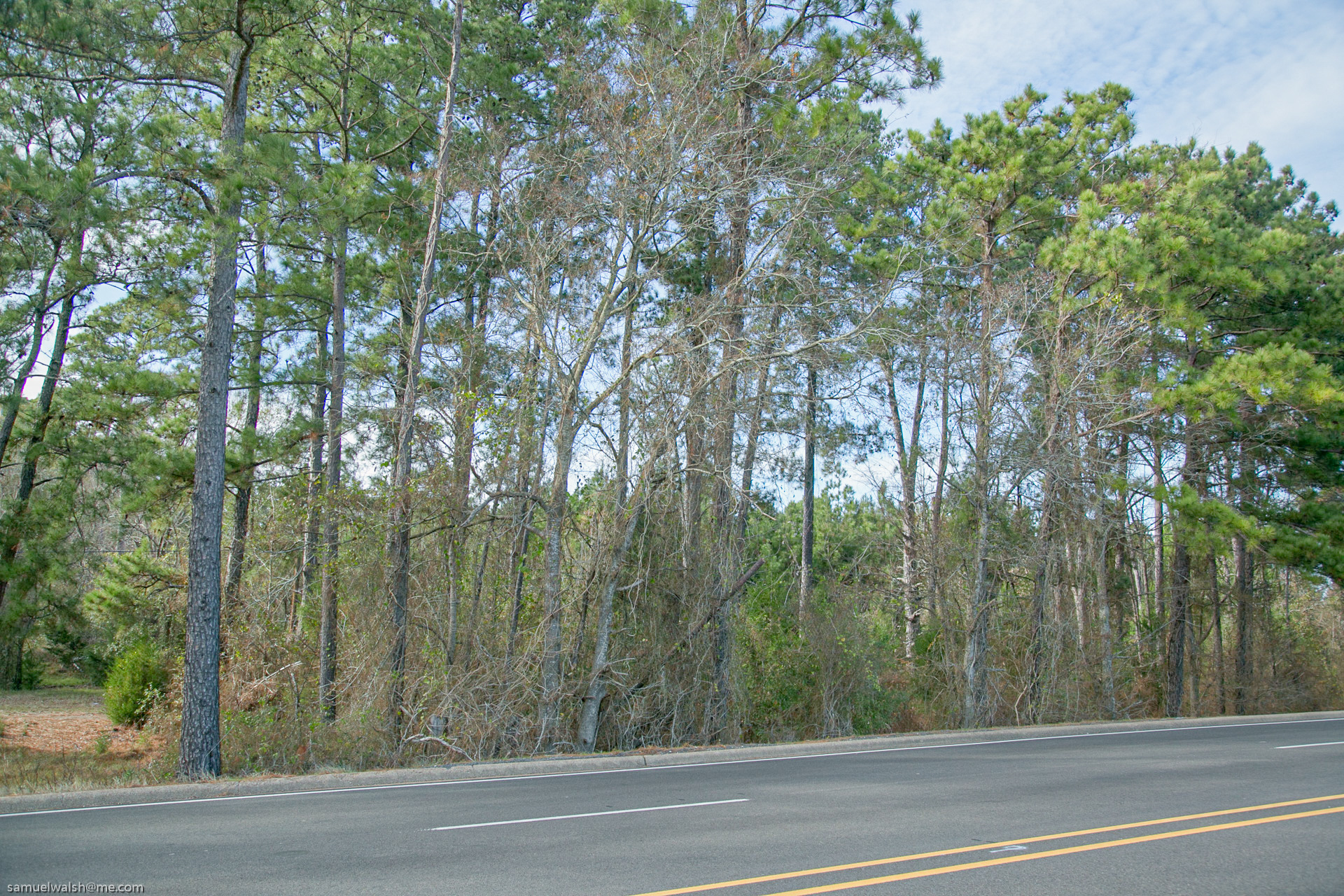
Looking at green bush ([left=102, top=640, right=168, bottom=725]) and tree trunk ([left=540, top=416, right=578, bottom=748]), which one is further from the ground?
tree trunk ([left=540, top=416, right=578, bottom=748])

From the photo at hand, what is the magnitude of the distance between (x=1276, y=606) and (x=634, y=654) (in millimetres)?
39308

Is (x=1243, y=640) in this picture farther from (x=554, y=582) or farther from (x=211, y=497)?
(x=211, y=497)

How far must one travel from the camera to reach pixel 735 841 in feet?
22.8

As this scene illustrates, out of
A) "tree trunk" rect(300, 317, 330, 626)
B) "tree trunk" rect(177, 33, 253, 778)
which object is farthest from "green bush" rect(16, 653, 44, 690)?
"tree trunk" rect(177, 33, 253, 778)

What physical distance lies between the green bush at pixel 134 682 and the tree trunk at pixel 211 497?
7580mm

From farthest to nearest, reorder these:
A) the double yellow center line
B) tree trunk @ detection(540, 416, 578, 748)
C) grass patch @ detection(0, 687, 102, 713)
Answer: grass patch @ detection(0, 687, 102, 713)
tree trunk @ detection(540, 416, 578, 748)
the double yellow center line

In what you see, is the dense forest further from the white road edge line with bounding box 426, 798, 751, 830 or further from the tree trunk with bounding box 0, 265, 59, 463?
the white road edge line with bounding box 426, 798, 751, 830

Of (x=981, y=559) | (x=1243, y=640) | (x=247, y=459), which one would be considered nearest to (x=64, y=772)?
(x=247, y=459)

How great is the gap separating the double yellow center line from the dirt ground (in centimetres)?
1395

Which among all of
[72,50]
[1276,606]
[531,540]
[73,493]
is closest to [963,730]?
[531,540]

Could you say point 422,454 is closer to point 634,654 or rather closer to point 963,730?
point 634,654

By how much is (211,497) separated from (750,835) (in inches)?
347

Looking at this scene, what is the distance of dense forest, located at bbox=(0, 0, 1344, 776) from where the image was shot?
13008mm

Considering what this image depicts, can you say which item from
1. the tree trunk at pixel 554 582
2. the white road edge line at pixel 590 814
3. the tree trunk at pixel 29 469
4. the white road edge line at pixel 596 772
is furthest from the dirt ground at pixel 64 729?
the white road edge line at pixel 590 814
